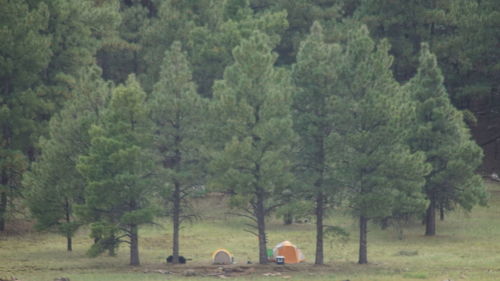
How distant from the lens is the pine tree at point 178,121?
142 ft

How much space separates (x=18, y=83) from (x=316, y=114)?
A: 20.6m

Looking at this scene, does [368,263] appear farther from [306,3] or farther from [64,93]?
[306,3]

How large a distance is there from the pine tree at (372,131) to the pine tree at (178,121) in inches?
278

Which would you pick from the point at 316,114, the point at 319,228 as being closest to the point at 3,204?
the point at 319,228

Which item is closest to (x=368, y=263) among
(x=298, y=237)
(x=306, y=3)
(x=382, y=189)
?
(x=382, y=189)

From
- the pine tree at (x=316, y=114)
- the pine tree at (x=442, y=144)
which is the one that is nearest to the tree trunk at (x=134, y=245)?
the pine tree at (x=316, y=114)

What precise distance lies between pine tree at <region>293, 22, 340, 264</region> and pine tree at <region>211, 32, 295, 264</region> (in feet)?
3.06

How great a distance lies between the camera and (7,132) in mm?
54438

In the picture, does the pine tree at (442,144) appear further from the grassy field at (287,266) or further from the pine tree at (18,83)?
the pine tree at (18,83)

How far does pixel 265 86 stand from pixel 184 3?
2651 cm

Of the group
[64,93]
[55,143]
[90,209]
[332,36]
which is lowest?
[90,209]

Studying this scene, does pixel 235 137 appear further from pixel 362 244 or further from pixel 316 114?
pixel 362 244

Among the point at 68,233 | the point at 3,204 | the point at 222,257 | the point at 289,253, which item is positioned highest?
the point at 3,204

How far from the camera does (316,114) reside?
4369 centimetres
